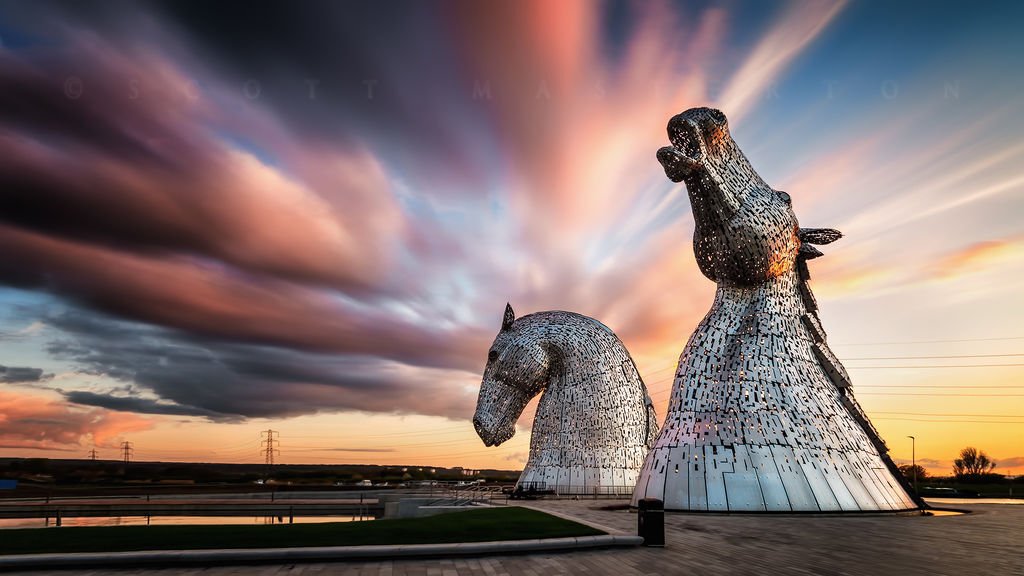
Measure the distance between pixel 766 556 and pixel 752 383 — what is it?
23.8 feet

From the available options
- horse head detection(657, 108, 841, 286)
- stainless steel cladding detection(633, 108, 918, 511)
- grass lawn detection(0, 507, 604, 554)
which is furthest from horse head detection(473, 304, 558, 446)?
grass lawn detection(0, 507, 604, 554)

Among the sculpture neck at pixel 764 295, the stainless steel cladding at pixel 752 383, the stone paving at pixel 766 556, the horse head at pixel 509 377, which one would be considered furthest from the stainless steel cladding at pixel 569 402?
the stone paving at pixel 766 556

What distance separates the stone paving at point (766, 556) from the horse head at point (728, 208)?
624cm

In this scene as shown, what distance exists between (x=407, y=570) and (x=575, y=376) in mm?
18308

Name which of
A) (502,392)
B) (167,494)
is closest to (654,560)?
(502,392)

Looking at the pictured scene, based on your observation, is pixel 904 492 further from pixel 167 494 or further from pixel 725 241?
pixel 167 494

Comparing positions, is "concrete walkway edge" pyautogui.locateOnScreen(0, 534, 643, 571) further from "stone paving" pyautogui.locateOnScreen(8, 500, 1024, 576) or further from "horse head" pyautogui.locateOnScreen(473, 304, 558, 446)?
"horse head" pyautogui.locateOnScreen(473, 304, 558, 446)

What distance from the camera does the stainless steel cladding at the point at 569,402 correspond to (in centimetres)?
2400

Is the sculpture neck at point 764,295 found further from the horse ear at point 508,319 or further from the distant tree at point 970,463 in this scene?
the distant tree at point 970,463

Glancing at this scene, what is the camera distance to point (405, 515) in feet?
64.1

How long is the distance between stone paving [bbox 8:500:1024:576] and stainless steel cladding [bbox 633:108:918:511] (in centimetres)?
191

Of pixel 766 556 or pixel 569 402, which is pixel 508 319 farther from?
pixel 766 556

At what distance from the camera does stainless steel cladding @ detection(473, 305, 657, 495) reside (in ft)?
78.7

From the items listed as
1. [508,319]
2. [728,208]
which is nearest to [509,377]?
[508,319]
